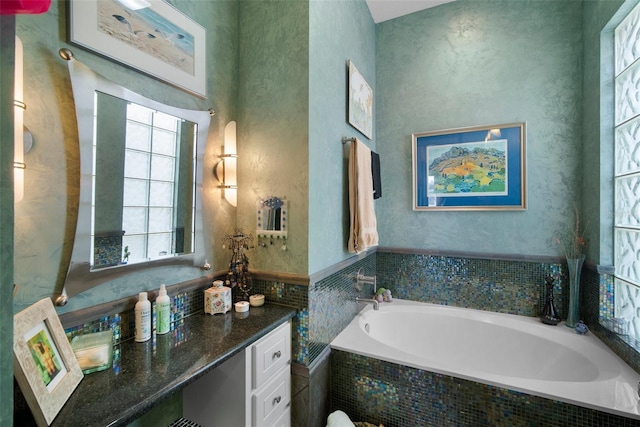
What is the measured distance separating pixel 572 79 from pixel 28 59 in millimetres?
3104

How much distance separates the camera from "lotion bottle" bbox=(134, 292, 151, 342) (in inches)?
44.2

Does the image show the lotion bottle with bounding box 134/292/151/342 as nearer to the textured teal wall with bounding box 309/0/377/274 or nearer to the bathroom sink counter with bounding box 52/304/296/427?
the bathroom sink counter with bounding box 52/304/296/427

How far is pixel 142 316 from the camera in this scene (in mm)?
1125

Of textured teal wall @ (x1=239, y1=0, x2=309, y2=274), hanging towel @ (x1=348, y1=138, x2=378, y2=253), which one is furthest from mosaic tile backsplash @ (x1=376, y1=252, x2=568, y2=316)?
textured teal wall @ (x1=239, y1=0, x2=309, y2=274)

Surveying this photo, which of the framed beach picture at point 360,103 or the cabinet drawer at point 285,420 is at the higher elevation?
the framed beach picture at point 360,103

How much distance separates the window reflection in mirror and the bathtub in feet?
3.93

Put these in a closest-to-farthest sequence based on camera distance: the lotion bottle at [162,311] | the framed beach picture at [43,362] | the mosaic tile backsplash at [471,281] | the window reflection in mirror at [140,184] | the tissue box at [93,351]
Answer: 1. the framed beach picture at [43,362]
2. the tissue box at [93,351]
3. the window reflection in mirror at [140,184]
4. the lotion bottle at [162,311]
5. the mosaic tile backsplash at [471,281]

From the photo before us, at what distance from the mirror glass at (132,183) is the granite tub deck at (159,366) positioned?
1.00 feet

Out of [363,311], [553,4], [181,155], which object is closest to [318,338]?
[363,311]

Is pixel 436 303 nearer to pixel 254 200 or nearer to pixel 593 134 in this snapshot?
pixel 593 134

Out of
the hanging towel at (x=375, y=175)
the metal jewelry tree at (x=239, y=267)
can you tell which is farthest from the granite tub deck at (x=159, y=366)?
the hanging towel at (x=375, y=175)

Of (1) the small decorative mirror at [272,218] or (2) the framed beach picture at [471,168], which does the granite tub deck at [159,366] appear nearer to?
(1) the small decorative mirror at [272,218]

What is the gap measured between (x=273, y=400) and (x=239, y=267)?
686 millimetres

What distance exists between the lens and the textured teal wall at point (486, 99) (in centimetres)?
213
